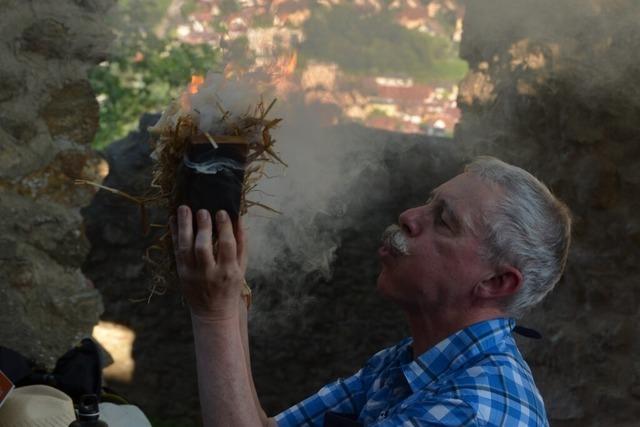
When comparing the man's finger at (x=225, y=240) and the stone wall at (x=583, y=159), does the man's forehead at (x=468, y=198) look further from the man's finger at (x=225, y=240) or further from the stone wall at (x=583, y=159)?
the stone wall at (x=583, y=159)

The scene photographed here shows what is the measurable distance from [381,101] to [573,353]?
80.6 inches

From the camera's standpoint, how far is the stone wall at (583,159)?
12.1ft

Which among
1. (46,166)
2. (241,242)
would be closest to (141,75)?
(46,166)

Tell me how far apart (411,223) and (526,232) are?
27 centimetres

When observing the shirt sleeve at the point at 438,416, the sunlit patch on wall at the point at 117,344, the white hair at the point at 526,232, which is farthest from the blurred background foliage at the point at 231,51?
the sunlit patch on wall at the point at 117,344

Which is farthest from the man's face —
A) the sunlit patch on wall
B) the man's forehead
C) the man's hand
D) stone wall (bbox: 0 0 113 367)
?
the sunlit patch on wall

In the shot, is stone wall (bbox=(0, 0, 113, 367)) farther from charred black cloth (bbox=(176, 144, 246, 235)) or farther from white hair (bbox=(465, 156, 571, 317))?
white hair (bbox=(465, 156, 571, 317))

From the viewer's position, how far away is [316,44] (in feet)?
13.4

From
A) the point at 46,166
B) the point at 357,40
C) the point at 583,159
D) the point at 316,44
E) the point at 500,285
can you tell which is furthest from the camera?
the point at 357,40

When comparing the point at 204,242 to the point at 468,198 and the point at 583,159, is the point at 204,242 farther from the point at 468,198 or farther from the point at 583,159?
the point at 583,159

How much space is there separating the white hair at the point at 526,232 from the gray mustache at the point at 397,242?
182 millimetres

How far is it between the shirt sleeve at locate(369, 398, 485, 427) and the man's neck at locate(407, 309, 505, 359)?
0.89 feet

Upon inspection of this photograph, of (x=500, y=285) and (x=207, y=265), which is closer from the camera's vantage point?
(x=207, y=265)

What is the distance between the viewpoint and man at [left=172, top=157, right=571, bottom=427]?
75.5 inches
